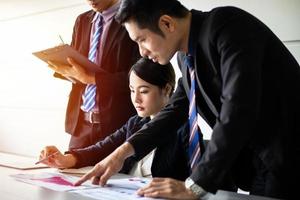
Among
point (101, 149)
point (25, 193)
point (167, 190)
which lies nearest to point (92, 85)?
point (101, 149)

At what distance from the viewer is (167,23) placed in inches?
38.6

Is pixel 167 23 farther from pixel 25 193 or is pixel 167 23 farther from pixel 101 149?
pixel 101 149

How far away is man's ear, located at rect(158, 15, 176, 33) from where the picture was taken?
0.97 meters

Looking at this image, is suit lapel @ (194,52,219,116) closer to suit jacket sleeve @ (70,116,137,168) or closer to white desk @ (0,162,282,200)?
white desk @ (0,162,282,200)

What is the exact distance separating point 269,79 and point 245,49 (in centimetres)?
Answer: 13

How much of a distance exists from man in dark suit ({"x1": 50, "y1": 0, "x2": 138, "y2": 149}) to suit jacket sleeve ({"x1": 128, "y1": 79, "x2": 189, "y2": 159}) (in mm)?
481

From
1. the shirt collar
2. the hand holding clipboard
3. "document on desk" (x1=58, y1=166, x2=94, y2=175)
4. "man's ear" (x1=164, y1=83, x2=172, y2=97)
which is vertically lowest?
"document on desk" (x1=58, y1=166, x2=94, y2=175)

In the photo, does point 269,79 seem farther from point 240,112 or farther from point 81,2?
point 81,2

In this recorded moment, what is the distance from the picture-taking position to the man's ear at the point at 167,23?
3.18 ft

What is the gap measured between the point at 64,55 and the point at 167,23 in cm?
63

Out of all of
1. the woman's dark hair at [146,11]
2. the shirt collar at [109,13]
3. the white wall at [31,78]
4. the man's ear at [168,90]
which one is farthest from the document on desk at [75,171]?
the white wall at [31,78]

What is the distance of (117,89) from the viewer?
5.48ft

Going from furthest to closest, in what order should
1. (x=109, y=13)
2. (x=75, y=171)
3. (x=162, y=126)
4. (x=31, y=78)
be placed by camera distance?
(x=31, y=78)
(x=109, y=13)
(x=75, y=171)
(x=162, y=126)

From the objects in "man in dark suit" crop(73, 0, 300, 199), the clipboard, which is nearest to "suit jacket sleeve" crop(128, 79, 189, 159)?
"man in dark suit" crop(73, 0, 300, 199)
